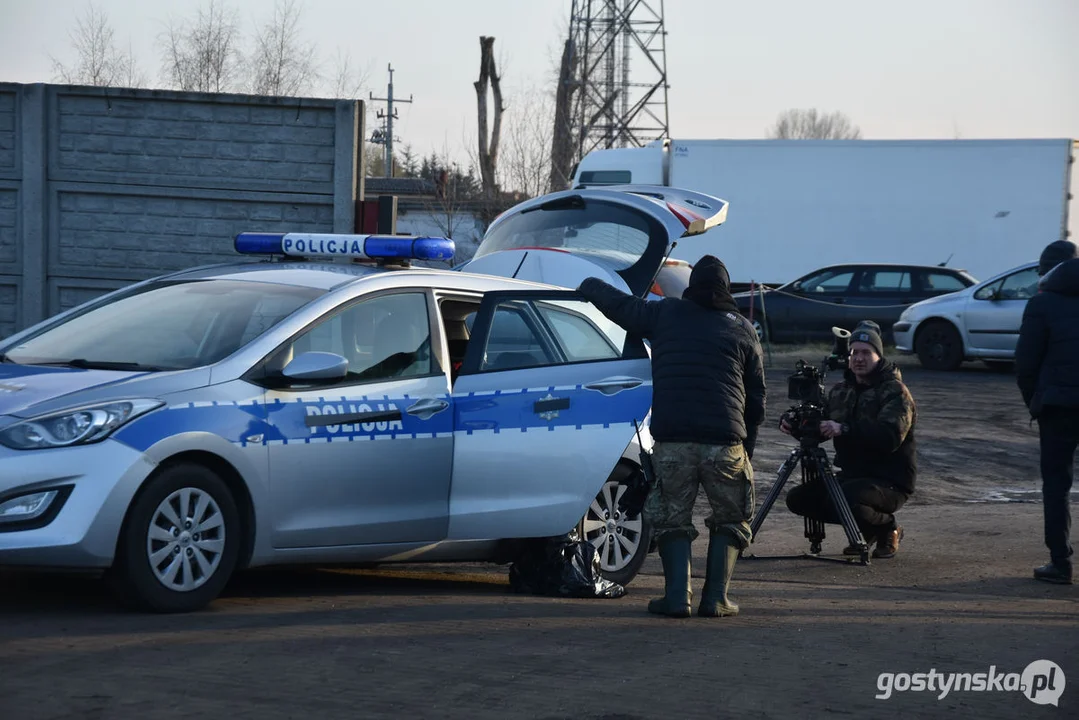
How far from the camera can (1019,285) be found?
2003 centimetres

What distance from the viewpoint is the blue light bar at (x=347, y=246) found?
7609 mm

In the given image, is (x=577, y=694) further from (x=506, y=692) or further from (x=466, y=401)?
(x=466, y=401)

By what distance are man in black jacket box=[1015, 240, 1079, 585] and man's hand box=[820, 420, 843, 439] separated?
111cm

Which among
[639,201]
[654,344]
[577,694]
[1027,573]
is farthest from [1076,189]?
[577,694]

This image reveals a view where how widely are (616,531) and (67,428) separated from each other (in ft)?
10.1

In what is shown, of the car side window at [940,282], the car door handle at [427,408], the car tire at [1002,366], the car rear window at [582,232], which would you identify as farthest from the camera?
the car side window at [940,282]

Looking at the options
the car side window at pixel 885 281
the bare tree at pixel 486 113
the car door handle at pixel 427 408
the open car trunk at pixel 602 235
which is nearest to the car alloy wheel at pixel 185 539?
the car door handle at pixel 427 408

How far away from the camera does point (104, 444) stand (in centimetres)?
583

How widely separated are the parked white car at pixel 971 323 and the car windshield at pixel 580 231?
9.83 meters

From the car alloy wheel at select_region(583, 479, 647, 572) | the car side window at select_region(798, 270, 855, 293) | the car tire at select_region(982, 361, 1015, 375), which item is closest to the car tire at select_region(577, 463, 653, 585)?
the car alloy wheel at select_region(583, 479, 647, 572)

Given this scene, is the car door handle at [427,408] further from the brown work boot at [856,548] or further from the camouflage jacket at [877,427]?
the brown work boot at [856,548]

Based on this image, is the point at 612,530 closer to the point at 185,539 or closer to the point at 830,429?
the point at 830,429

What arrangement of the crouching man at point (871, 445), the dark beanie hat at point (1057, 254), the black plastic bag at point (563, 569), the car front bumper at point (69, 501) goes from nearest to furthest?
1. the car front bumper at point (69, 501)
2. the black plastic bag at point (563, 569)
3. the dark beanie hat at point (1057, 254)
4. the crouching man at point (871, 445)

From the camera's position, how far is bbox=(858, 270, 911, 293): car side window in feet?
76.7
